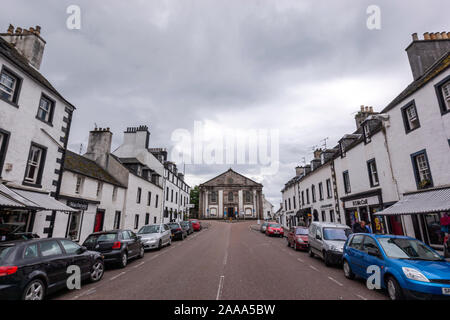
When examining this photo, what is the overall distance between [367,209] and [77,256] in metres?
16.1

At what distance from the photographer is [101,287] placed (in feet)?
22.2

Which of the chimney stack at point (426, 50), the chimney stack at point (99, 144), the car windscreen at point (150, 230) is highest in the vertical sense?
the chimney stack at point (426, 50)

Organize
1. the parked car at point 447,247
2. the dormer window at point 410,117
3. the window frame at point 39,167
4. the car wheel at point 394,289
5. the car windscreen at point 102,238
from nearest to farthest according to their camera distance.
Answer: the car wheel at point 394,289, the parked car at point 447,247, the car windscreen at point 102,238, the window frame at point 39,167, the dormer window at point 410,117

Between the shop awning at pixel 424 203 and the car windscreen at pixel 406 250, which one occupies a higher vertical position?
the shop awning at pixel 424 203

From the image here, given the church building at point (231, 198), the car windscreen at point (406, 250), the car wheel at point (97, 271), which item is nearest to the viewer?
the car windscreen at point (406, 250)

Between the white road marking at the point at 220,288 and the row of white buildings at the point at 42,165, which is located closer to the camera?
the white road marking at the point at 220,288

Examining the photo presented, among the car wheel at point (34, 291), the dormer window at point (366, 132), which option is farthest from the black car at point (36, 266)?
the dormer window at point (366, 132)

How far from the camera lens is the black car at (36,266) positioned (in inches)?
184

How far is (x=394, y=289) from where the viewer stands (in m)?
5.34

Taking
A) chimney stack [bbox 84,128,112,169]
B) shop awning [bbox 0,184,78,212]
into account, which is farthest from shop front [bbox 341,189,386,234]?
chimney stack [bbox 84,128,112,169]

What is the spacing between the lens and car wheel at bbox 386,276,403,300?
5146 millimetres

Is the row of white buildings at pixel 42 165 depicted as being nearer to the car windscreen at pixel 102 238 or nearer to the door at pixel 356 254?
the car windscreen at pixel 102 238

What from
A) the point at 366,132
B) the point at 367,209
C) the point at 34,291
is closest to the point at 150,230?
the point at 34,291

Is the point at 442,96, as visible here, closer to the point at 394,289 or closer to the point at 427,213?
the point at 427,213
